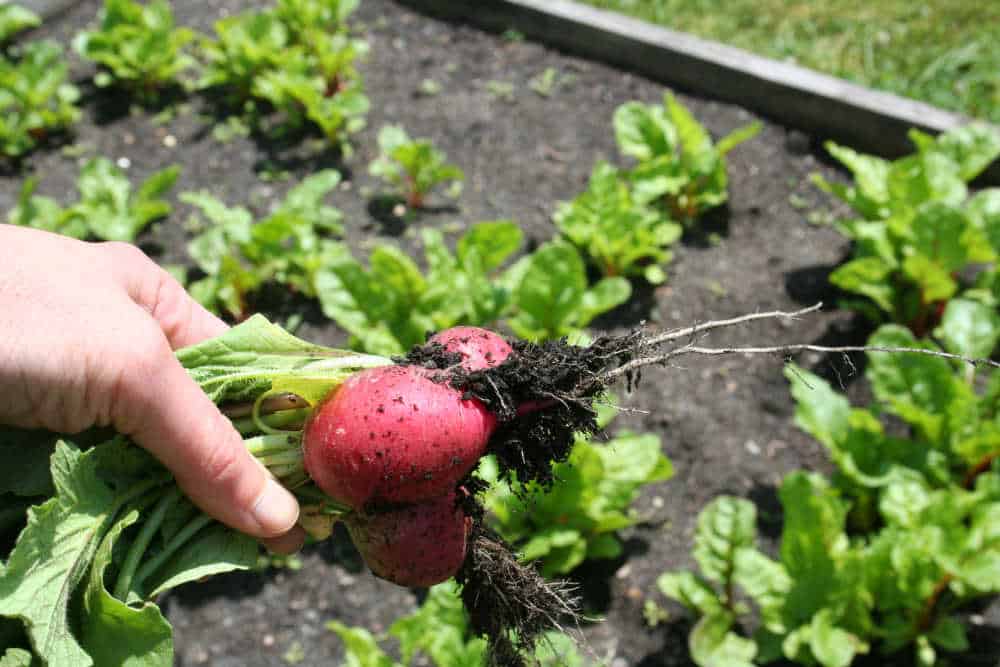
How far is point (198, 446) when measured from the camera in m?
1.82

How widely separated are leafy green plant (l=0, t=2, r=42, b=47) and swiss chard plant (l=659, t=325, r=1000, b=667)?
4.91 m

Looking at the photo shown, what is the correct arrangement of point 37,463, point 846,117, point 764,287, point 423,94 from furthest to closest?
point 423,94 < point 846,117 < point 764,287 < point 37,463

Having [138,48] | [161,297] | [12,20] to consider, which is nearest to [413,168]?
[138,48]

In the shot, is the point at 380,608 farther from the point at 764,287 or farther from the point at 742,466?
the point at 764,287

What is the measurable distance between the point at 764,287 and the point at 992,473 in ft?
4.36

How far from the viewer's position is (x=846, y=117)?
491cm

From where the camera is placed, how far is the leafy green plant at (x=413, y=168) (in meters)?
4.43

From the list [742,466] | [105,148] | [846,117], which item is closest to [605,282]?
[742,466]

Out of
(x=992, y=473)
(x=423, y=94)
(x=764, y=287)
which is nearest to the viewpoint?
(x=992, y=473)

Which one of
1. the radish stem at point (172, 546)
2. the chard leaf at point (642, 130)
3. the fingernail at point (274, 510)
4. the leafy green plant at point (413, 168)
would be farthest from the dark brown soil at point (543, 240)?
the radish stem at point (172, 546)

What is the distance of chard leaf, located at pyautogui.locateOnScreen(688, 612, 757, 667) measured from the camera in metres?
3.04

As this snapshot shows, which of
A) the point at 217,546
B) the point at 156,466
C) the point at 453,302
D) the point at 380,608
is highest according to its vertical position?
the point at 156,466

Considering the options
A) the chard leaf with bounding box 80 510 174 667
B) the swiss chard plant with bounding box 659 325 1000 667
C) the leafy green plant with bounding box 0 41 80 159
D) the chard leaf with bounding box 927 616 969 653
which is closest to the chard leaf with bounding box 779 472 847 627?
the swiss chard plant with bounding box 659 325 1000 667

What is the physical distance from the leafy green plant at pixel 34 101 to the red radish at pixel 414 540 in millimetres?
3775
